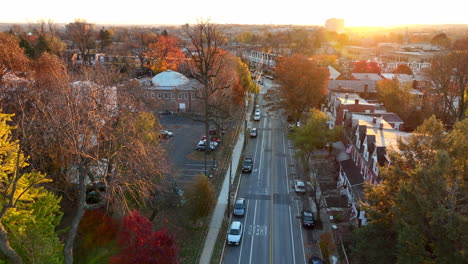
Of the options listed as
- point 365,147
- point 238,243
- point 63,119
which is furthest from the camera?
point 365,147

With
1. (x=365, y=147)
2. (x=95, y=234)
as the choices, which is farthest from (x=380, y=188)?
(x=95, y=234)

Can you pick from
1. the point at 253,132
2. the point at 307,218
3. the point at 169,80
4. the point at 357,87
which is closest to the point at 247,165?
the point at 307,218

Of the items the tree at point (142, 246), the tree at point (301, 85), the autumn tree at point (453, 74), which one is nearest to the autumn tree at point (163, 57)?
the tree at point (301, 85)

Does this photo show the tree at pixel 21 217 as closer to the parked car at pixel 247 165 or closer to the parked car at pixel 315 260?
the parked car at pixel 315 260

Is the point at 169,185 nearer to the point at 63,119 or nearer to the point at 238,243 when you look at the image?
the point at 238,243

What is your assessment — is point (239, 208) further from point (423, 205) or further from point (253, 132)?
point (253, 132)
